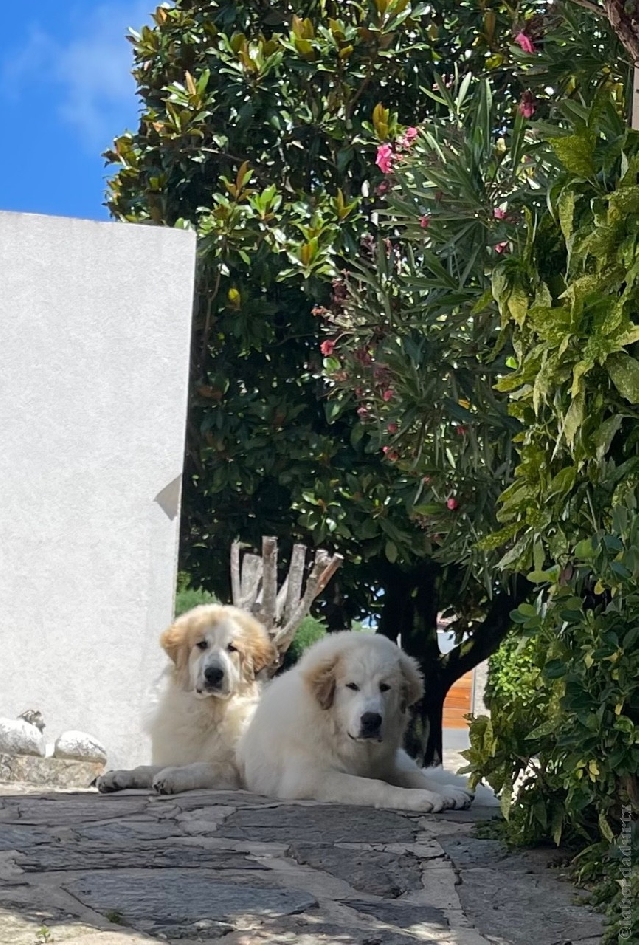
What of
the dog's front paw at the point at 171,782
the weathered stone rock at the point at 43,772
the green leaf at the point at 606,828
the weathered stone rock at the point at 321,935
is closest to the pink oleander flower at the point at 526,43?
the dog's front paw at the point at 171,782

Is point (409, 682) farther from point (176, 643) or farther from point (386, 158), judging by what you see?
point (386, 158)

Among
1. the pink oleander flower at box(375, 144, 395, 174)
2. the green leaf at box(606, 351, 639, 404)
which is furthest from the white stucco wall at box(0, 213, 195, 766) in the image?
the green leaf at box(606, 351, 639, 404)

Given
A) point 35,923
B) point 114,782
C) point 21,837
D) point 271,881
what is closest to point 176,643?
point 114,782

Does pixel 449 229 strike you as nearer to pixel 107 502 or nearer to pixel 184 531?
pixel 107 502

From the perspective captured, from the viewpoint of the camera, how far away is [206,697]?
6.93 m

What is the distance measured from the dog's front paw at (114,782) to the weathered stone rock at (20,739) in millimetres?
2289

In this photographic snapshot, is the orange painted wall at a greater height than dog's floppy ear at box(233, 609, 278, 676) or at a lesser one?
lesser

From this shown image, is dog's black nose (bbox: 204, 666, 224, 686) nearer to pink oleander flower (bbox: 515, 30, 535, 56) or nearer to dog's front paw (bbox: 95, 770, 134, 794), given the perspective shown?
dog's front paw (bbox: 95, 770, 134, 794)

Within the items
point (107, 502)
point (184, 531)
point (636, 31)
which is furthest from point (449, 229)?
point (184, 531)

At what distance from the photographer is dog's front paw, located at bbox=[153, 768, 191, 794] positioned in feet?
21.1

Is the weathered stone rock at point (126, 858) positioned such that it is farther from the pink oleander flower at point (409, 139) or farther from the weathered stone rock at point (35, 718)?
the weathered stone rock at point (35, 718)

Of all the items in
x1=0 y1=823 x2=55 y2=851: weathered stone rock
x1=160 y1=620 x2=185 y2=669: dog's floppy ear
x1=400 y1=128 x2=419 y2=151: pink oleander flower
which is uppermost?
x1=400 y1=128 x2=419 y2=151: pink oleander flower

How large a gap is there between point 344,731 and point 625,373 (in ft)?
9.43

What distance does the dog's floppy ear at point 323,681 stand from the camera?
6223 millimetres
